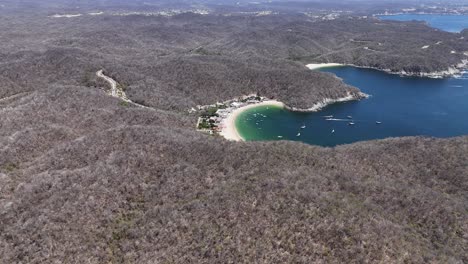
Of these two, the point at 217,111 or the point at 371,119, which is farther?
the point at 371,119

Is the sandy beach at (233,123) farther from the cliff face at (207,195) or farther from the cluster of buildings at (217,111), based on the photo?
the cliff face at (207,195)

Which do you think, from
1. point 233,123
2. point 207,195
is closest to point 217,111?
point 233,123

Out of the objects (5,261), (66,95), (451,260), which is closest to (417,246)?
(451,260)

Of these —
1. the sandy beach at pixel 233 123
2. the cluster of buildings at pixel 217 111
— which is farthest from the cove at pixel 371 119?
the cluster of buildings at pixel 217 111

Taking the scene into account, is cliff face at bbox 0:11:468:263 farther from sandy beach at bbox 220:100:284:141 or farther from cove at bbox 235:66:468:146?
cove at bbox 235:66:468:146

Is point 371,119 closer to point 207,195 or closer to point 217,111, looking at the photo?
point 217,111

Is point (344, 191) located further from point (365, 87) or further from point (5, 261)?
point (365, 87)
